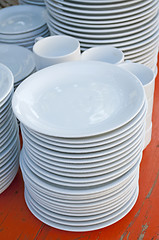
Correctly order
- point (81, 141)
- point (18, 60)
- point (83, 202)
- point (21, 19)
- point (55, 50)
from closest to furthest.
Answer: point (81, 141) < point (83, 202) < point (55, 50) < point (18, 60) < point (21, 19)

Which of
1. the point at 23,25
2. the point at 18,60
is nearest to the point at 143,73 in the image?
the point at 18,60

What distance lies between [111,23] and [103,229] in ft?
2.08

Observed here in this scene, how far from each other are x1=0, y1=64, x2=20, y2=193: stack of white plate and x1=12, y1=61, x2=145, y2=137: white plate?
0.06 metres

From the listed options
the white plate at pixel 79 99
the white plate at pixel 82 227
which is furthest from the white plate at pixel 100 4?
the white plate at pixel 82 227

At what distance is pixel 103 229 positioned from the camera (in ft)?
3.69

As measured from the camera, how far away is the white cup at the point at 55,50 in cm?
118

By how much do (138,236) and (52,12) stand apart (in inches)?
30.7

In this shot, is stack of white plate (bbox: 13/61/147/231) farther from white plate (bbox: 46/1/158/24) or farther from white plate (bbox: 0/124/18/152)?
white plate (bbox: 46/1/158/24)

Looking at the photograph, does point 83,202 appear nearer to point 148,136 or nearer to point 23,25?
point 148,136

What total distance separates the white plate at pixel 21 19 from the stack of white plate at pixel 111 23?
8.6 inches

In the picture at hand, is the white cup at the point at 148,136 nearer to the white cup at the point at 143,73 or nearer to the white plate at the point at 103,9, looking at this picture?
the white cup at the point at 143,73

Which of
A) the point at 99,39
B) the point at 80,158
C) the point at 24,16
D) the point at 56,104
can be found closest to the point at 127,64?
the point at 99,39

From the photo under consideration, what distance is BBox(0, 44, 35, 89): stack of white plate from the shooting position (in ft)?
4.65

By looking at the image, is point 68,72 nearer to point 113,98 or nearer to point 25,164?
point 113,98
